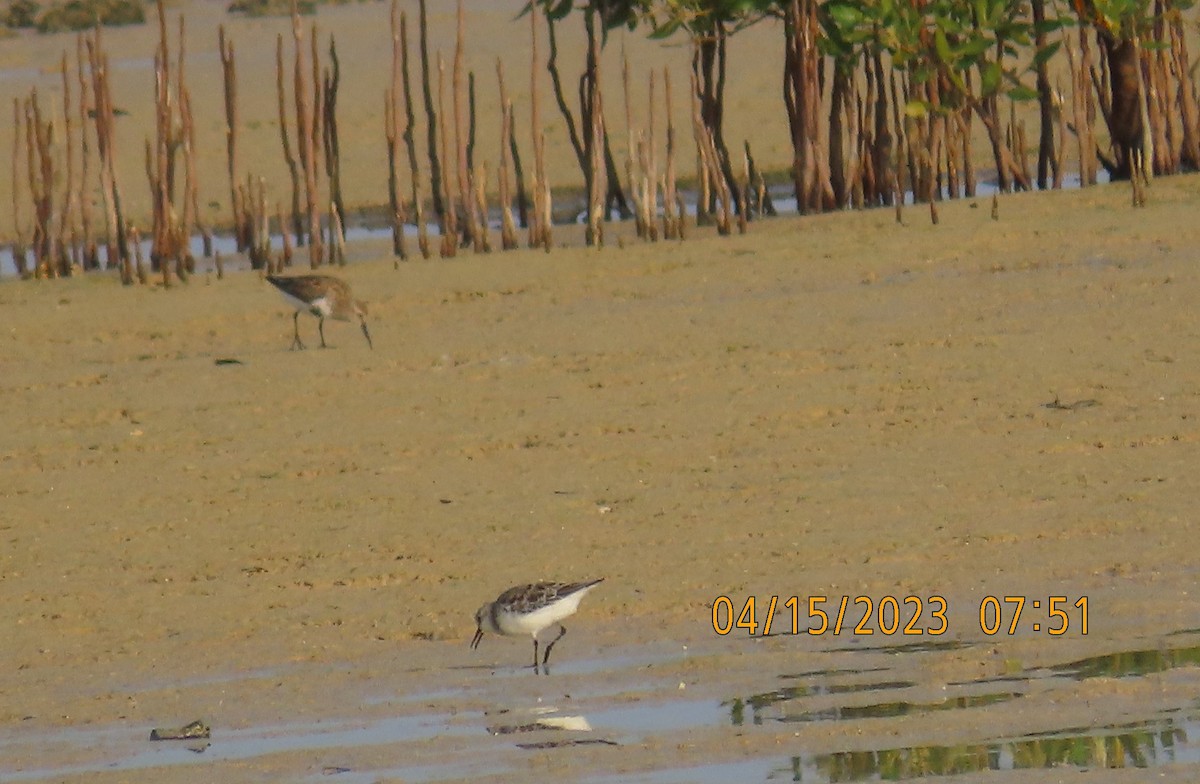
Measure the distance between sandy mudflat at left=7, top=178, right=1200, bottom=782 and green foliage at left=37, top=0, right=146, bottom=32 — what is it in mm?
19682

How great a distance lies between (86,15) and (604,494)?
83.3 ft

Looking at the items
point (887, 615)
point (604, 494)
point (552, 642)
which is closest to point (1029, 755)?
point (887, 615)

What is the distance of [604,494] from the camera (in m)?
7.96

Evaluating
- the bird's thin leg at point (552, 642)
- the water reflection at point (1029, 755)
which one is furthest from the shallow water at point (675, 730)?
the bird's thin leg at point (552, 642)

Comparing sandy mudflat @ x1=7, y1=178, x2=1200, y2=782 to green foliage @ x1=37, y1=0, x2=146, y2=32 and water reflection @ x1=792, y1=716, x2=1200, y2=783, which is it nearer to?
water reflection @ x1=792, y1=716, x2=1200, y2=783

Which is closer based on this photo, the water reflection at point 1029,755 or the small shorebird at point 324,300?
the water reflection at point 1029,755

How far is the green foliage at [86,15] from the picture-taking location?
3141cm

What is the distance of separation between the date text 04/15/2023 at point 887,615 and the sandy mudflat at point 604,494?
2.1 inches

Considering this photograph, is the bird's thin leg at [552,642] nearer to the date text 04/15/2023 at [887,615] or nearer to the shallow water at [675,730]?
the shallow water at [675,730]

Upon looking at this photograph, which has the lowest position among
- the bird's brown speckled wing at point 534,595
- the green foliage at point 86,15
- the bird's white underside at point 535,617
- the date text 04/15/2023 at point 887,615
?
the date text 04/15/2023 at point 887,615

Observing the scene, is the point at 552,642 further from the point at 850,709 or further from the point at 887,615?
the point at 850,709

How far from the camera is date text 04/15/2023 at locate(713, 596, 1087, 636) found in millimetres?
6172

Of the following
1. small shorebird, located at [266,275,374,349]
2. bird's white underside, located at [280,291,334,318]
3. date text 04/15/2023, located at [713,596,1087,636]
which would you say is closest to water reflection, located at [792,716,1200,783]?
date text 04/15/2023, located at [713,596,1087,636]

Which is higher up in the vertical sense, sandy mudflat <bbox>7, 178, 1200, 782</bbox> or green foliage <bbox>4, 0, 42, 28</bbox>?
green foliage <bbox>4, 0, 42, 28</bbox>
